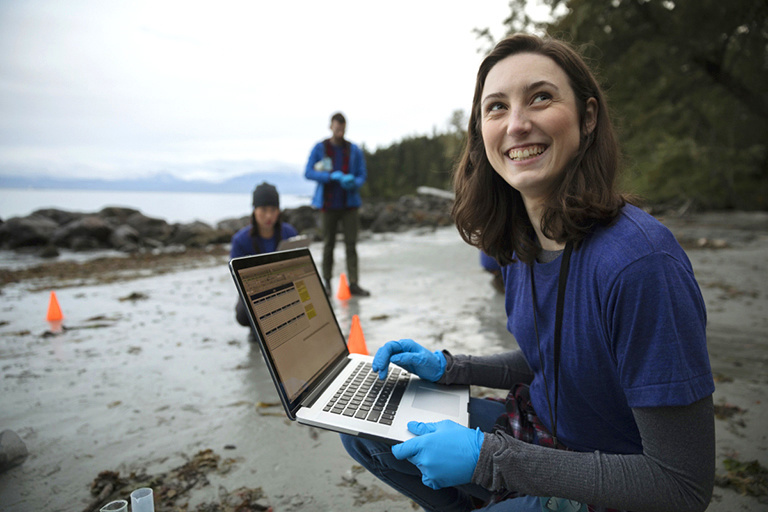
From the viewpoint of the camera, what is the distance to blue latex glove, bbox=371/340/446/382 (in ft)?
5.59

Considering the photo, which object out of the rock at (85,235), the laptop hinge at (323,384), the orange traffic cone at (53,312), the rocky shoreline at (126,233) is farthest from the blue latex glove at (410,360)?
the rock at (85,235)

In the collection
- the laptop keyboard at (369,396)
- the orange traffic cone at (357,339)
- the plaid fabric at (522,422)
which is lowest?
the orange traffic cone at (357,339)

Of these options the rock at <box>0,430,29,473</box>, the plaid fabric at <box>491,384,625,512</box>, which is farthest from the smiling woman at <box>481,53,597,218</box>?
the rock at <box>0,430,29,473</box>

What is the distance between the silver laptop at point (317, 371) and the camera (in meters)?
1.38

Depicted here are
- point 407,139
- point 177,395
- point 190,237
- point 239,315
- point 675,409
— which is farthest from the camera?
point 407,139

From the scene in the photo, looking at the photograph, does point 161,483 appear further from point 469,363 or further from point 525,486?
point 525,486

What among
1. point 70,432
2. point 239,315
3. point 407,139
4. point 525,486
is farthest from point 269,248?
point 407,139

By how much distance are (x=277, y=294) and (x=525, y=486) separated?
0.98 meters

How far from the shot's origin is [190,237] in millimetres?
17172

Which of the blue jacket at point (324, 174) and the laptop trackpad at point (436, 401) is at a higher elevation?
the blue jacket at point (324, 174)

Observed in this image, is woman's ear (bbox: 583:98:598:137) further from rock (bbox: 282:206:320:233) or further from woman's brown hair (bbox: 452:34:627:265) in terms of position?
rock (bbox: 282:206:320:233)

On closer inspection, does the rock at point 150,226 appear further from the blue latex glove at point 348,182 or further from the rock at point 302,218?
the blue latex glove at point 348,182

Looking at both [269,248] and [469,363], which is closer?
[469,363]

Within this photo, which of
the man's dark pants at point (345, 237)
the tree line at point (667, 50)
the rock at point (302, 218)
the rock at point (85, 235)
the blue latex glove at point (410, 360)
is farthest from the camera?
the rock at point (302, 218)
